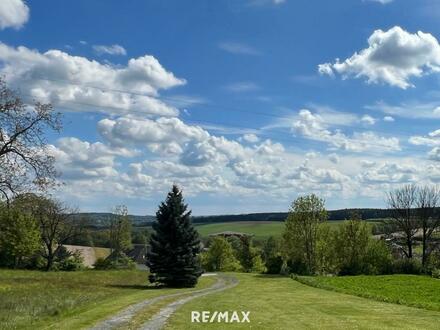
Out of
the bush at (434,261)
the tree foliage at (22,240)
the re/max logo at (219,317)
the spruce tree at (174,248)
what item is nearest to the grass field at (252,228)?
the bush at (434,261)

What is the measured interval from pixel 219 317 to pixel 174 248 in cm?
2241

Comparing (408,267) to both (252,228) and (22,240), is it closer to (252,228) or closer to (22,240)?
(22,240)

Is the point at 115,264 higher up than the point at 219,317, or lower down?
lower down

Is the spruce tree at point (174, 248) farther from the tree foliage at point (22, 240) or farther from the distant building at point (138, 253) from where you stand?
the distant building at point (138, 253)

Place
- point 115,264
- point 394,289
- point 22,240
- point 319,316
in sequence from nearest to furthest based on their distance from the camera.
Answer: point 319,316, point 394,289, point 22,240, point 115,264

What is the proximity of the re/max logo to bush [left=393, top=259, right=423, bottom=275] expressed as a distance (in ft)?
133

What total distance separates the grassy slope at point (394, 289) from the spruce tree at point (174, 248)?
10814 mm

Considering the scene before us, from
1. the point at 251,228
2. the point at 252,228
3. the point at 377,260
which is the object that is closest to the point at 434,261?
the point at 377,260

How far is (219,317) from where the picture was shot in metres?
19.7

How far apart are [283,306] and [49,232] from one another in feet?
188

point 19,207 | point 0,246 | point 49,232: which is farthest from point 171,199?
point 49,232

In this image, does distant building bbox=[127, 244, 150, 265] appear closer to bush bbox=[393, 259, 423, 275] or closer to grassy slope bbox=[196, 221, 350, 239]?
grassy slope bbox=[196, 221, 350, 239]

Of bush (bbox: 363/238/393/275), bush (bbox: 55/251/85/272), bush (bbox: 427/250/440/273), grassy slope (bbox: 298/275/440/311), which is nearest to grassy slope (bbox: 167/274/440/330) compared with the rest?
grassy slope (bbox: 298/275/440/311)

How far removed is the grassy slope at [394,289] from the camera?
94.4ft
